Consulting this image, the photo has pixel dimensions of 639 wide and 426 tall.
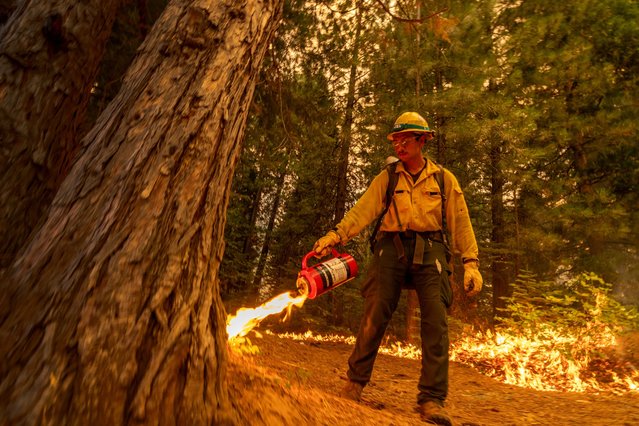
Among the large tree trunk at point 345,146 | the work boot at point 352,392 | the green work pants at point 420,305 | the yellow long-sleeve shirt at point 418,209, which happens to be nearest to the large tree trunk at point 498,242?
the large tree trunk at point 345,146

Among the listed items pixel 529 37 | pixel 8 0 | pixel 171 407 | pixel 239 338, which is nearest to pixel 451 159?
pixel 529 37

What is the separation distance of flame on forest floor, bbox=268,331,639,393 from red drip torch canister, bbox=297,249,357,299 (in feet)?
12.8

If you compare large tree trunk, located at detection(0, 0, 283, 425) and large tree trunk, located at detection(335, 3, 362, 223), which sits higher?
large tree trunk, located at detection(335, 3, 362, 223)

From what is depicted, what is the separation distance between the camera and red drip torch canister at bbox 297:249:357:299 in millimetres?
3521

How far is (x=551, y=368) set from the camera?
19.9ft

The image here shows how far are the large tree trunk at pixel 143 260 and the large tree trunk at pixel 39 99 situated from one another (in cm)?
112

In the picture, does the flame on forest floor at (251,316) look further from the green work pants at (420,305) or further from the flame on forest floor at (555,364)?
the flame on forest floor at (555,364)

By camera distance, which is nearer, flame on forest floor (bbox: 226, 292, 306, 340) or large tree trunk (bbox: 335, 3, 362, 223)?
flame on forest floor (bbox: 226, 292, 306, 340)

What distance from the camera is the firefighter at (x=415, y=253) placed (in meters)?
3.38

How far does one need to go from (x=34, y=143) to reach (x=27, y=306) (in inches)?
74.8

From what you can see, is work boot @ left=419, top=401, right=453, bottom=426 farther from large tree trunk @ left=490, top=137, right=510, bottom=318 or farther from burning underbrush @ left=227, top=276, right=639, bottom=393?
large tree trunk @ left=490, top=137, right=510, bottom=318

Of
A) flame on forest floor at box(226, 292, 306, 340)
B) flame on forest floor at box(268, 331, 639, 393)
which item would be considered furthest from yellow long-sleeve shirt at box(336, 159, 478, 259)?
flame on forest floor at box(268, 331, 639, 393)

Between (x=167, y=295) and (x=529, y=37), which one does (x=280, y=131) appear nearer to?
(x=167, y=295)

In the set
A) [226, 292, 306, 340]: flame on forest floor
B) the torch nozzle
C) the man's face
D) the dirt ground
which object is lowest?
the dirt ground
